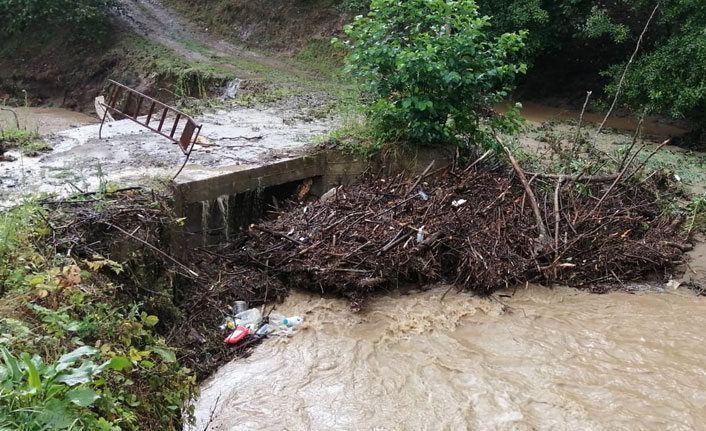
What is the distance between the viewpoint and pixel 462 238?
5977mm

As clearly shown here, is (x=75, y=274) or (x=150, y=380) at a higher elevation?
(x=75, y=274)

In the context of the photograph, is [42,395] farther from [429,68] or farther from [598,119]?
[598,119]

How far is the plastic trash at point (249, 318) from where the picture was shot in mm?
5139

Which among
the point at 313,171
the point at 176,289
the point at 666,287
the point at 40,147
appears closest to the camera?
the point at 176,289

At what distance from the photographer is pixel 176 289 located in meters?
5.04

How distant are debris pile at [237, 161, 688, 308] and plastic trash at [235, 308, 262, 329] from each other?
1.99ft

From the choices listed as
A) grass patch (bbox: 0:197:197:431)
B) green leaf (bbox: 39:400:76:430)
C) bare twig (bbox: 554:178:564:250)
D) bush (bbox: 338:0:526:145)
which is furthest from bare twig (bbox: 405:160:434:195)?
green leaf (bbox: 39:400:76:430)

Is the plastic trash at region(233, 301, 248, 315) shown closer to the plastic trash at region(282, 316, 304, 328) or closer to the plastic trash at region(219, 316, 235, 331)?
the plastic trash at region(219, 316, 235, 331)

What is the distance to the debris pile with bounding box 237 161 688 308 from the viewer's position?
225 inches

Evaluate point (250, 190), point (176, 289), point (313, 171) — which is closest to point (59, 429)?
point (176, 289)

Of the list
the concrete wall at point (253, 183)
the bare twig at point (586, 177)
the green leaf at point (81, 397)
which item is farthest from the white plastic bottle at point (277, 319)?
the bare twig at point (586, 177)

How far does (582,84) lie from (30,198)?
13.5 metres

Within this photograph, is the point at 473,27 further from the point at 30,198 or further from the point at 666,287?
the point at 30,198

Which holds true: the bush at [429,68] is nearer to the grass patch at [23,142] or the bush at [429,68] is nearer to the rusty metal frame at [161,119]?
the rusty metal frame at [161,119]
